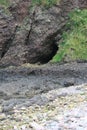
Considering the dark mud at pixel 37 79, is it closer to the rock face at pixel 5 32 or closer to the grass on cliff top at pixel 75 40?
the grass on cliff top at pixel 75 40

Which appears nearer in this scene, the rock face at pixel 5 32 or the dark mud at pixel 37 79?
the dark mud at pixel 37 79

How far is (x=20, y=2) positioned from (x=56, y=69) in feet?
43.9

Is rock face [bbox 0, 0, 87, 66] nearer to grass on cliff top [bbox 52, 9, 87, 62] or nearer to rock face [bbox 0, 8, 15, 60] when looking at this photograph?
rock face [bbox 0, 8, 15, 60]

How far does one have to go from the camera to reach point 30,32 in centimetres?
4447

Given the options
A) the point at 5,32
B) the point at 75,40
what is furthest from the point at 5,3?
the point at 75,40

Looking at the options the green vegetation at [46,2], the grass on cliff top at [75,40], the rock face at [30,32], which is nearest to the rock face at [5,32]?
the rock face at [30,32]

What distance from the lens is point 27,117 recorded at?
743 inches

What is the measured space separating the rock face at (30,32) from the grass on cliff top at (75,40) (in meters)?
1.31

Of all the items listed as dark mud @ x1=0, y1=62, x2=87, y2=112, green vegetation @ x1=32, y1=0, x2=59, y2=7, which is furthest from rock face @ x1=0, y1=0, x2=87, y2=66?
dark mud @ x1=0, y1=62, x2=87, y2=112

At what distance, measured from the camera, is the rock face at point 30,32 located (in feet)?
143

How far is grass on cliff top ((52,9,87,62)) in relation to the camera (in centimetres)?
3997

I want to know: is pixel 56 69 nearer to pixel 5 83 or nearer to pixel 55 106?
pixel 5 83

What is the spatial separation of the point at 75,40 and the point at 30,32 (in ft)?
18.1

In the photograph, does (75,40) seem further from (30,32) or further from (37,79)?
(37,79)
